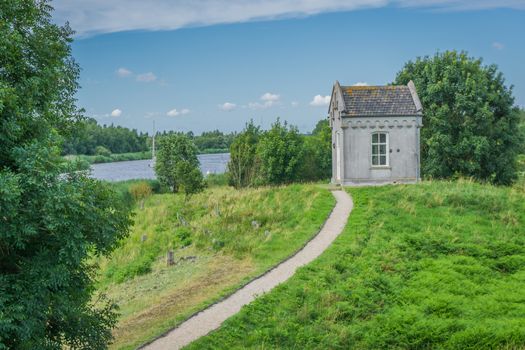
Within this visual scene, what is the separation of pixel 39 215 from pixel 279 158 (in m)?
40.6

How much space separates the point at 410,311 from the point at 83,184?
31.0 ft

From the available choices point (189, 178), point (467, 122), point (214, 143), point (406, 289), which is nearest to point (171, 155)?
point (189, 178)

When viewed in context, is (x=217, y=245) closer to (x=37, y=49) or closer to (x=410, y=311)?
(x=410, y=311)

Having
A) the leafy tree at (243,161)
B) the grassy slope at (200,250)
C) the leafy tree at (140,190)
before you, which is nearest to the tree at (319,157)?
the leafy tree at (243,161)

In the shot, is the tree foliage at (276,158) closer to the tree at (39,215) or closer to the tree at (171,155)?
the tree at (171,155)

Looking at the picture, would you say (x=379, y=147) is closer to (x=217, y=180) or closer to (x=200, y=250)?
(x=200, y=250)

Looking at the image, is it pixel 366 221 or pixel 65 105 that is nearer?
pixel 65 105

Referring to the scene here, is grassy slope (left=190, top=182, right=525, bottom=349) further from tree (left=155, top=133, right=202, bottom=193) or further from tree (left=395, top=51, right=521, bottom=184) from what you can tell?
tree (left=155, top=133, right=202, bottom=193)

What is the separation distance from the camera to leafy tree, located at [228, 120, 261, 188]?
53.1m

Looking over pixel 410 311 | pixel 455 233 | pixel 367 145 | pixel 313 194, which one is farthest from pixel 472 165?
pixel 410 311

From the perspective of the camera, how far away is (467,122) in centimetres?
3788

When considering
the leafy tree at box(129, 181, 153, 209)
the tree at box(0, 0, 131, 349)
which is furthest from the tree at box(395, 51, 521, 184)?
the tree at box(0, 0, 131, 349)

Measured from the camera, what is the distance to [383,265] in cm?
1766

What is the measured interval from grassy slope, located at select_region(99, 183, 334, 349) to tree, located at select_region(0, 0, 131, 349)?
298 cm
